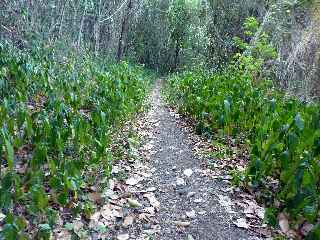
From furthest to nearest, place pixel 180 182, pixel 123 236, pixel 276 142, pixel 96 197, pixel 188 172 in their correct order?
pixel 188 172 < pixel 180 182 < pixel 276 142 < pixel 96 197 < pixel 123 236

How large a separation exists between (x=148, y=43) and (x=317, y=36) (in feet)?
53.4

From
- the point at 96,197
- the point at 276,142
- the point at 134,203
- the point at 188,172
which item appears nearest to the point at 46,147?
the point at 96,197

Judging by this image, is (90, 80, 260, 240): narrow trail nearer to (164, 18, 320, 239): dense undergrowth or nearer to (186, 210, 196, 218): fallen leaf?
(186, 210, 196, 218): fallen leaf

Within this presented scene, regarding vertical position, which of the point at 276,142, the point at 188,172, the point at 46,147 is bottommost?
the point at 188,172

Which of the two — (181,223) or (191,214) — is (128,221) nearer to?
(181,223)

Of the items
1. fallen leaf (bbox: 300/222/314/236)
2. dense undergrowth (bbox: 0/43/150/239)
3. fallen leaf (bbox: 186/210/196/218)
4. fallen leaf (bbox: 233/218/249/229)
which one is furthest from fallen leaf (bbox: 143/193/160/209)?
fallen leaf (bbox: 300/222/314/236)

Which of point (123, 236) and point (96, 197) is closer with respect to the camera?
point (123, 236)

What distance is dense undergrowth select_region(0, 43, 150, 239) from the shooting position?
255 centimetres

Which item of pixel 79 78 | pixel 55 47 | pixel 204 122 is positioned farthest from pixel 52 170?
pixel 55 47

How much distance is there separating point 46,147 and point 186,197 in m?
1.44

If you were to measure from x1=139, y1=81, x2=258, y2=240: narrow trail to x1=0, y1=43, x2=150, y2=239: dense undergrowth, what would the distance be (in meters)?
0.66

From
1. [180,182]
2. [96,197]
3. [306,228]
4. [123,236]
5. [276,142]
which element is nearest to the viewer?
[123,236]

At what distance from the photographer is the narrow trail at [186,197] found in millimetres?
3027

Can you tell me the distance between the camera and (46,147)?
10.5 ft
